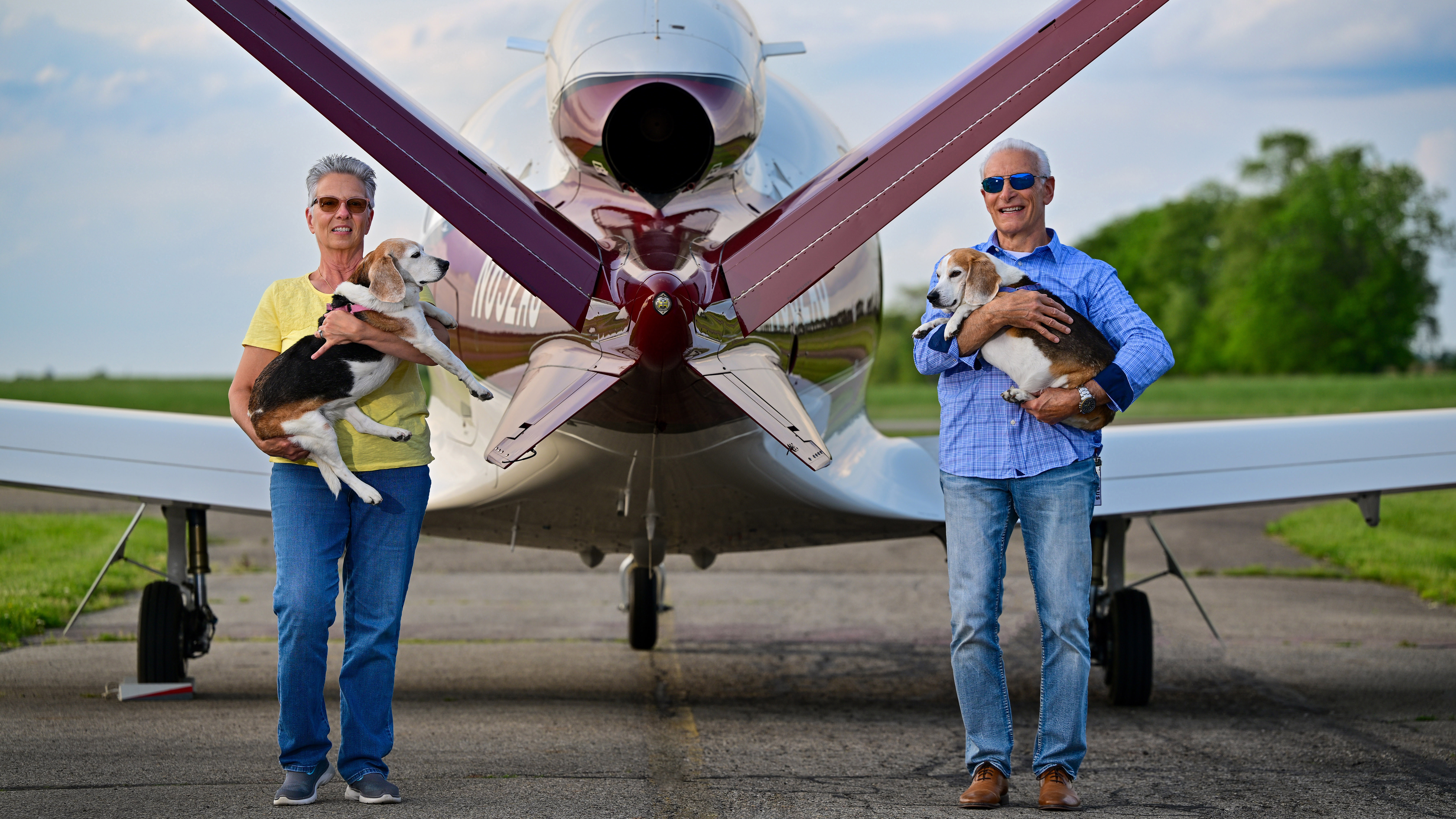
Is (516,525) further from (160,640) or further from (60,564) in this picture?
(60,564)

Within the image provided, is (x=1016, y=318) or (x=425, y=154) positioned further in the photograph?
(x=425, y=154)

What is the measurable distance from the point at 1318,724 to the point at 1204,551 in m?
10.3

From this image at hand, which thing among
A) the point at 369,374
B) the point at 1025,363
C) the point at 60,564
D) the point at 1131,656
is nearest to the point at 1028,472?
the point at 1025,363

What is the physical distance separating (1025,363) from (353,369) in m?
2.09

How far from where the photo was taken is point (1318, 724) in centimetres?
639

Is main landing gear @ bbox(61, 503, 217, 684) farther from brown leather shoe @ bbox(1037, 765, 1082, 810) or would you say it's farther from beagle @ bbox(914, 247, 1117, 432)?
brown leather shoe @ bbox(1037, 765, 1082, 810)

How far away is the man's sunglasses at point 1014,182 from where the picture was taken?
14.8ft

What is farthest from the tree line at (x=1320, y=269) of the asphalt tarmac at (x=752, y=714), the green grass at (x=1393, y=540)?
the asphalt tarmac at (x=752, y=714)

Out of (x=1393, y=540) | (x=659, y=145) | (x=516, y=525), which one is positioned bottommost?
(x=1393, y=540)

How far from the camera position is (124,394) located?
50812mm

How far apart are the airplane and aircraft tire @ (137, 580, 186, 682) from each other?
0.04 feet

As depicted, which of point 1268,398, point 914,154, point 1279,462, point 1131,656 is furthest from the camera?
point 1268,398

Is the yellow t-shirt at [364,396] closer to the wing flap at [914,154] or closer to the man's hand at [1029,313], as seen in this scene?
the wing flap at [914,154]

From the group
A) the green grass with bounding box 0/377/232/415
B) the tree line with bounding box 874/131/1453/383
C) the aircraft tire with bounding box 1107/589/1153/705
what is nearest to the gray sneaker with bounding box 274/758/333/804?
the aircraft tire with bounding box 1107/589/1153/705
